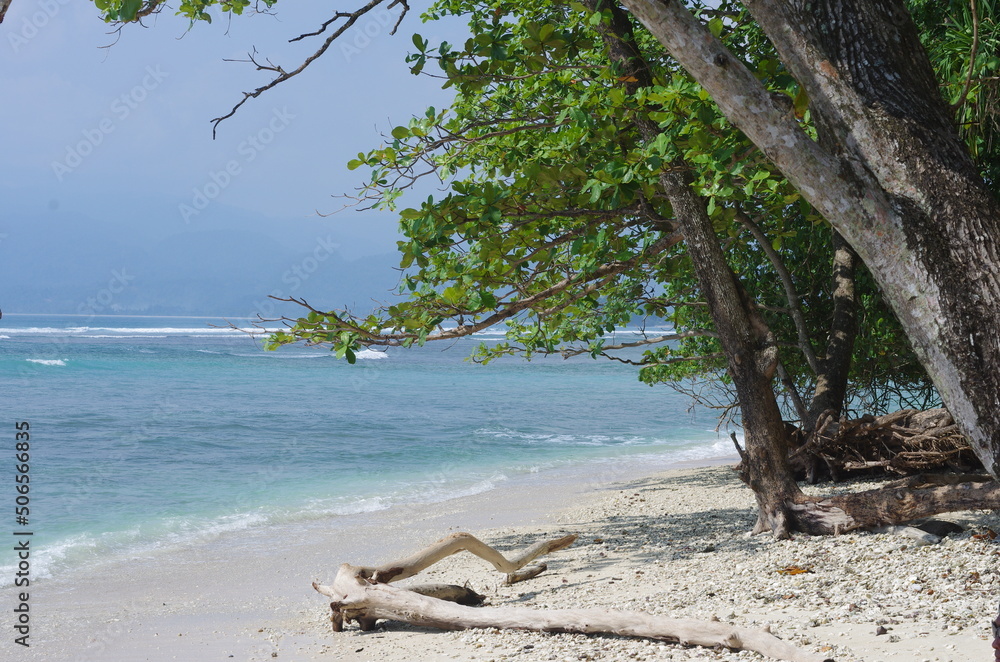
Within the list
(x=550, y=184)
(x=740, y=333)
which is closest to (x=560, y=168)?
(x=550, y=184)

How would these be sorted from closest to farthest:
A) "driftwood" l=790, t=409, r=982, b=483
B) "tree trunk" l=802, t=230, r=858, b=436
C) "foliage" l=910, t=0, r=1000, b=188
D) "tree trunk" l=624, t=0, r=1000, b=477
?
"tree trunk" l=624, t=0, r=1000, b=477, "foliage" l=910, t=0, r=1000, b=188, "driftwood" l=790, t=409, r=982, b=483, "tree trunk" l=802, t=230, r=858, b=436

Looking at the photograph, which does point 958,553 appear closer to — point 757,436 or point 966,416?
point 757,436

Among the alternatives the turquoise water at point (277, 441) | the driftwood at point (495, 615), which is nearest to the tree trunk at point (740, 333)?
the driftwood at point (495, 615)

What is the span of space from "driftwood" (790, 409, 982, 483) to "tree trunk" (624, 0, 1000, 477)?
230 inches

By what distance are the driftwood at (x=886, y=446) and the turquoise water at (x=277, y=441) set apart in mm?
5976

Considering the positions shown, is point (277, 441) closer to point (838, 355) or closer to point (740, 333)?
point (838, 355)

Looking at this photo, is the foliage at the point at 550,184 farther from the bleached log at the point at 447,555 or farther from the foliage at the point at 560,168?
the bleached log at the point at 447,555

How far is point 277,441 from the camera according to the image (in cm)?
1953

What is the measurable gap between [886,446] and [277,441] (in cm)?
1454

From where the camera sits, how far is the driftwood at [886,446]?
8359 mm

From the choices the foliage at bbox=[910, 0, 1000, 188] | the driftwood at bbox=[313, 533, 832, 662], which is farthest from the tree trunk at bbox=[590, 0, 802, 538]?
the foliage at bbox=[910, 0, 1000, 188]

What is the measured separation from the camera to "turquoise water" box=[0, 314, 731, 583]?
1141cm

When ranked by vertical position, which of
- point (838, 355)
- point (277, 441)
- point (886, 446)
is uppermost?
point (838, 355)

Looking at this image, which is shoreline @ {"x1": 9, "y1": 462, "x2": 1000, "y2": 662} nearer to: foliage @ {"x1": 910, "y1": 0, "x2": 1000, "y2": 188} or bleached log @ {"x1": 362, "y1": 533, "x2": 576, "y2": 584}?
bleached log @ {"x1": 362, "y1": 533, "x2": 576, "y2": 584}
